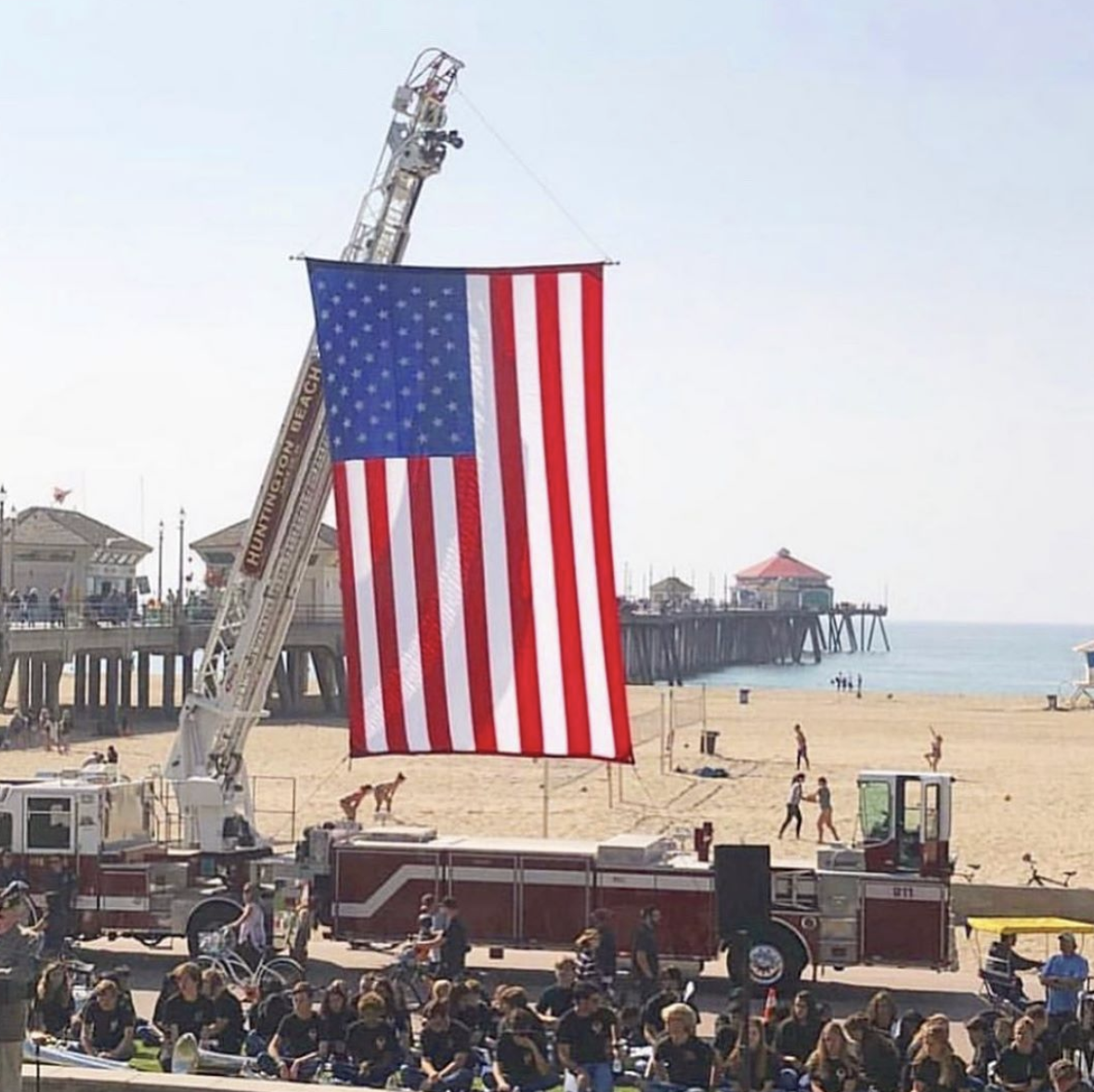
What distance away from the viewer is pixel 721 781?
4150cm

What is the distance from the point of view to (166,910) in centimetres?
1978

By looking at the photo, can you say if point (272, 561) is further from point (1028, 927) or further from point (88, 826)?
point (1028, 927)

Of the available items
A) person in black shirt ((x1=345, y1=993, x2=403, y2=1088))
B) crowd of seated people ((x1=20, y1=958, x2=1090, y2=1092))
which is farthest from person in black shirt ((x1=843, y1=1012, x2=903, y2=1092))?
person in black shirt ((x1=345, y1=993, x2=403, y2=1088))

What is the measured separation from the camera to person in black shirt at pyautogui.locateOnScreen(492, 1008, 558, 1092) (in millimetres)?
12297

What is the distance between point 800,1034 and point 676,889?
548 centimetres

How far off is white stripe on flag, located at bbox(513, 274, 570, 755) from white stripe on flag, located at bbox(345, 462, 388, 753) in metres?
1.46

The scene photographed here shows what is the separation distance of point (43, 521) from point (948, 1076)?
74.4m

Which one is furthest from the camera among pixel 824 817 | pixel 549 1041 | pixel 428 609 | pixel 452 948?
pixel 824 817

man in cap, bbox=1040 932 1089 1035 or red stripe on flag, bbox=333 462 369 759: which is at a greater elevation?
red stripe on flag, bbox=333 462 369 759

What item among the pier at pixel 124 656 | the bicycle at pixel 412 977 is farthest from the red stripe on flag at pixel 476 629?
the pier at pixel 124 656

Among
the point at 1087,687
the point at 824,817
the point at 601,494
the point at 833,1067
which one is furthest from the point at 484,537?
the point at 1087,687

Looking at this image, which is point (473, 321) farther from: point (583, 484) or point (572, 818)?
point (572, 818)

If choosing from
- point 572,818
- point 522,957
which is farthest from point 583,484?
point 572,818

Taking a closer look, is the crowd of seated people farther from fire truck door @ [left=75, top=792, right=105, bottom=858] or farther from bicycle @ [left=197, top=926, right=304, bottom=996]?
fire truck door @ [left=75, top=792, right=105, bottom=858]
